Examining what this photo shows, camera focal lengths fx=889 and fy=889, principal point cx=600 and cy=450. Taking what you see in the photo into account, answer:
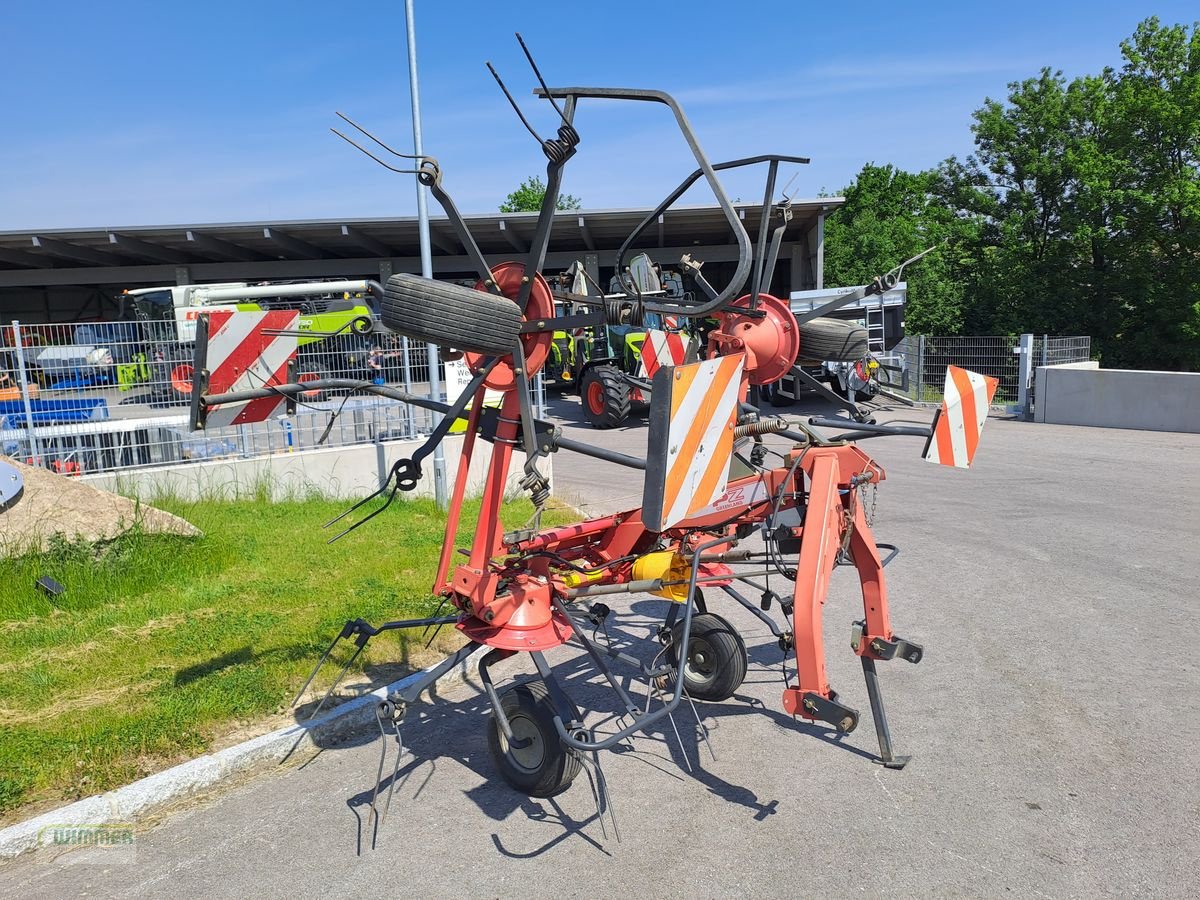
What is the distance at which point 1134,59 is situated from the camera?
24219mm

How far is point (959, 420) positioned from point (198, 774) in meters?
3.94

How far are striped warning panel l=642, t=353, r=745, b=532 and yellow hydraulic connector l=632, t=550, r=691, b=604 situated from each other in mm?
1189

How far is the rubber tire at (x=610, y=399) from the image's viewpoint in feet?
54.5

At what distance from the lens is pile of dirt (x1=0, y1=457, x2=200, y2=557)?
6.76m

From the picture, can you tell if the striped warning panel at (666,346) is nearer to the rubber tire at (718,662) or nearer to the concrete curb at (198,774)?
the rubber tire at (718,662)

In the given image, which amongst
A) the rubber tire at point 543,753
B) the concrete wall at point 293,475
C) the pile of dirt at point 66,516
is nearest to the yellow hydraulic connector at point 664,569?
the rubber tire at point 543,753

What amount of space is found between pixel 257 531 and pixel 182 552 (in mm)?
1276

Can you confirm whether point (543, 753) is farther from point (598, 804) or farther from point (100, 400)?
point (100, 400)

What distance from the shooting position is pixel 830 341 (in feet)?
15.3

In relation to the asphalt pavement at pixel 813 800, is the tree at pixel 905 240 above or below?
Result: above

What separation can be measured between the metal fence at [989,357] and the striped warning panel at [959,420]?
42.6ft

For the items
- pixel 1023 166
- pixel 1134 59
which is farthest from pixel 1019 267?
pixel 1134 59

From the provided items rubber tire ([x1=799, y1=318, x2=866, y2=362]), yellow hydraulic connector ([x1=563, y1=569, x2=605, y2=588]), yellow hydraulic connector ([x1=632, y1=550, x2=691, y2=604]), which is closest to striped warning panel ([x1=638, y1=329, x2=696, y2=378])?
rubber tire ([x1=799, y1=318, x2=866, y2=362])

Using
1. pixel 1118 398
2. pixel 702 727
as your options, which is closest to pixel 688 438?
pixel 702 727
